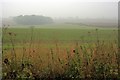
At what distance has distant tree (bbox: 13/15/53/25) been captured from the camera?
9352mm

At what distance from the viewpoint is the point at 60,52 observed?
955 centimetres

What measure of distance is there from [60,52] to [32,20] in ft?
2.37

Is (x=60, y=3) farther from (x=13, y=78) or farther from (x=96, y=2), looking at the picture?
(x=13, y=78)

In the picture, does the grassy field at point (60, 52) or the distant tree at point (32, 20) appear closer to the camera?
the distant tree at point (32, 20)

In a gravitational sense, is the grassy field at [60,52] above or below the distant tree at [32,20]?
below

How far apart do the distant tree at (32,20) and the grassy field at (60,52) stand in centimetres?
9

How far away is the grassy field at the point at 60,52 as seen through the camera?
9469 mm

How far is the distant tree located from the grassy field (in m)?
0.09

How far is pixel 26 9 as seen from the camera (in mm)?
9344

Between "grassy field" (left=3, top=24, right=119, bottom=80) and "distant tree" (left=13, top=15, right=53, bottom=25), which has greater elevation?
"distant tree" (left=13, top=15, right=53, bottom=25)

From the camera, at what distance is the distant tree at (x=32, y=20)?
9352 millimetres

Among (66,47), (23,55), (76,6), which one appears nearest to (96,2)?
(76,6)

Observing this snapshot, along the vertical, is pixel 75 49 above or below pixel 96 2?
below

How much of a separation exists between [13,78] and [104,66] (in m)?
1.54
